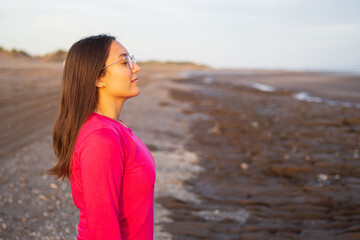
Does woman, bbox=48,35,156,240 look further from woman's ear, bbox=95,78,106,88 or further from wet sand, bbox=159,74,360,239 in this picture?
wet sand, bbox=159,74,360,239

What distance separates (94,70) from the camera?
1.65 meters

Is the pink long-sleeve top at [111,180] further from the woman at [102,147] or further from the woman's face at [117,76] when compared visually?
the woman's face at [117,76]

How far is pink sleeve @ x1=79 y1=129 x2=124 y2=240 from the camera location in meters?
1.43

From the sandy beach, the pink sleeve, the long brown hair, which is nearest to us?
the pink sleeve

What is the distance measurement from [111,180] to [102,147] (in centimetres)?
16

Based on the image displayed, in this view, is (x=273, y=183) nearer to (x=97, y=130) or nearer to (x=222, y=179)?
(x=222, y=179)

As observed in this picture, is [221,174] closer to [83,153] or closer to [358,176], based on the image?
[358,176]

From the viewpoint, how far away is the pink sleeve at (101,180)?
143cm

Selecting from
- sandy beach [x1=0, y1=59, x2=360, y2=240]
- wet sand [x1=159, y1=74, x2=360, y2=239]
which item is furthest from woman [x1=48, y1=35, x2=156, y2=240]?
wet sand [x1=159, y1=74, x2=360, y2=239]

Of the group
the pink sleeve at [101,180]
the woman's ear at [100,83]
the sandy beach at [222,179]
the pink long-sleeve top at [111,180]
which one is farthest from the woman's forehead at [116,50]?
the sandy beach at [222,179]

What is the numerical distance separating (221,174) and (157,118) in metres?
6.67

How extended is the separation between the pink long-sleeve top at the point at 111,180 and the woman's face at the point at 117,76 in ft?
0.54

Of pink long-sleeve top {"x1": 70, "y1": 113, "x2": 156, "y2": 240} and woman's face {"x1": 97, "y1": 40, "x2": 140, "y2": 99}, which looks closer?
pink long-sleeve top {"x1": 70, "y1": 113, "x2": 156, "y2": 240}

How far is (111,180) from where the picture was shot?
4.79 ft
